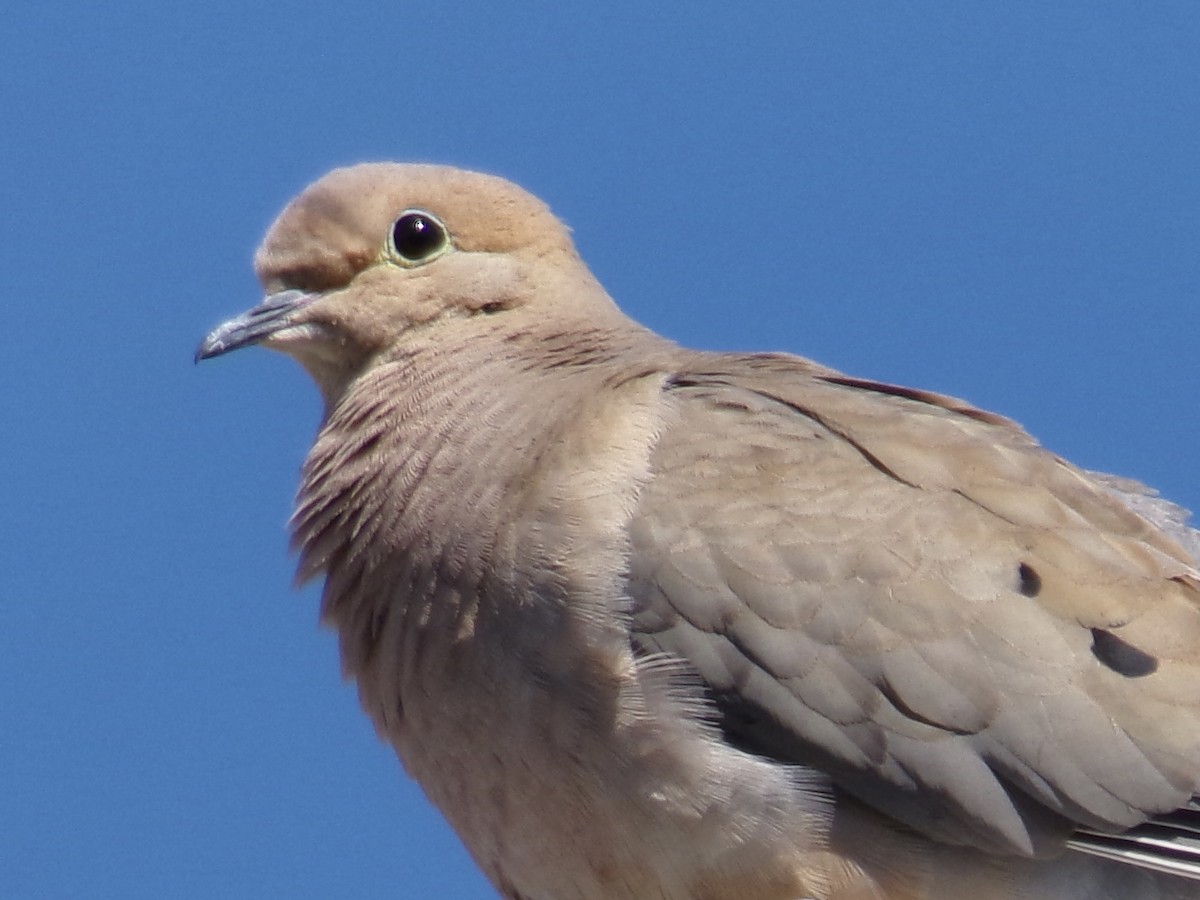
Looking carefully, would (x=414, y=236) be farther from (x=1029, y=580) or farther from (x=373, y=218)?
(x=1029, y=580)

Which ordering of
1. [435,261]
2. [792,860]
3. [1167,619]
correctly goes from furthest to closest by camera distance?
[435,261]
[1167,619]
[792,860]

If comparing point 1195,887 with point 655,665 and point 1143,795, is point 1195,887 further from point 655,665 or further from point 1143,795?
point 655,665

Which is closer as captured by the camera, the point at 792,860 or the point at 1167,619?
the point at 792,860

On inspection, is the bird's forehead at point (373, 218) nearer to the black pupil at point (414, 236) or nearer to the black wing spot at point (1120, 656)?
the black pupil at point (414, 236)

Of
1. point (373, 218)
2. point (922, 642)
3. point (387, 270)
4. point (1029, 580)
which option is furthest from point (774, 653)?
point (373, 218)

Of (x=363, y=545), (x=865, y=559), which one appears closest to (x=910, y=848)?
(x=865, y=559)

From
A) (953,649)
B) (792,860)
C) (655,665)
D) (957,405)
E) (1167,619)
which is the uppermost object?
(957,405)
